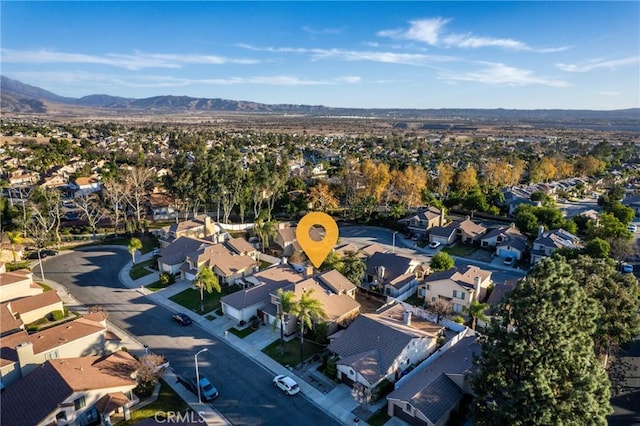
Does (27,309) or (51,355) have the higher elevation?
(51,355)

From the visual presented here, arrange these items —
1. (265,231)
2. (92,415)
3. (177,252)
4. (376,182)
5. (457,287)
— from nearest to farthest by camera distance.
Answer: (92,415) < (457,287) < (177,252) < (265,231) < (376,182)

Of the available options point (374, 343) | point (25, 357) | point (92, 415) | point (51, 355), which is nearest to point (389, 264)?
point (374, 343)

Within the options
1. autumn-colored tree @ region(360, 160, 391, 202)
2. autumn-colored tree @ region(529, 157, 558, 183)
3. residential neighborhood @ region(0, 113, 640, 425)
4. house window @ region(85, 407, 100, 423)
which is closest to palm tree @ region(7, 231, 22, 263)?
residential neighborhood @ region(0, 113, 640, 425)

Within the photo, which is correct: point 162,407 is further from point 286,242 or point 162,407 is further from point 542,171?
point 542,171

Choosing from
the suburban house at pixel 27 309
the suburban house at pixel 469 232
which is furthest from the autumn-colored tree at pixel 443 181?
the suburban house at pixel 27 309

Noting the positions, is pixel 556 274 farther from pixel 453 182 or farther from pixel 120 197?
pixel 453 182

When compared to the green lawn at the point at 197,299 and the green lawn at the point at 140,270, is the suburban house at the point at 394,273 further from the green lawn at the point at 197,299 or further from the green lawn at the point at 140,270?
the green lawn at the point at 140,270
